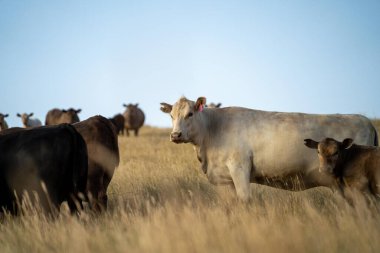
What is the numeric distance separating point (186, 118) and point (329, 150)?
2.27 m

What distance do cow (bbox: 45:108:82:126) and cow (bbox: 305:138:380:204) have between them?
17.1m

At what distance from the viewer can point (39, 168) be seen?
597 centimetres

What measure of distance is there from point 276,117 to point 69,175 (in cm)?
342

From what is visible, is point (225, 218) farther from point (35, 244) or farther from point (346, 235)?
point (35, 244)

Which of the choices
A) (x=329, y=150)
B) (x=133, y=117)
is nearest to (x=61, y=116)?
(x=133, y=117)

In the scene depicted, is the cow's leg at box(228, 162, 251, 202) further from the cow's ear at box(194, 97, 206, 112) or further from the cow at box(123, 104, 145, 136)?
the cow at box(123, 104, 145, 136)

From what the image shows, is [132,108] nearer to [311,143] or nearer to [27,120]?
[27,120]

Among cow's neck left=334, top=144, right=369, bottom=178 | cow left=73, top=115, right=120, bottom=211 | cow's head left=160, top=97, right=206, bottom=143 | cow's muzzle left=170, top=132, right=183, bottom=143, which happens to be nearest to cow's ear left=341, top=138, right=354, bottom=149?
cow's neck left=334, top=144, right=369, bottom=178

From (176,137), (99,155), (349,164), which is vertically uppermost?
(176,137)

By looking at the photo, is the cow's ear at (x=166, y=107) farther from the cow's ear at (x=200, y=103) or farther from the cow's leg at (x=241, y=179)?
the cow's leg at (x=241, y=179)

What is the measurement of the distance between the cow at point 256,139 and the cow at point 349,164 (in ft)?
1.30

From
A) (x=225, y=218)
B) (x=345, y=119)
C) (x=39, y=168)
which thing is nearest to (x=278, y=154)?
(x=345, y=119)

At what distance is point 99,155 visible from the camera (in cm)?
746

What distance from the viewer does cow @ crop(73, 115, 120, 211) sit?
7.29 metres
